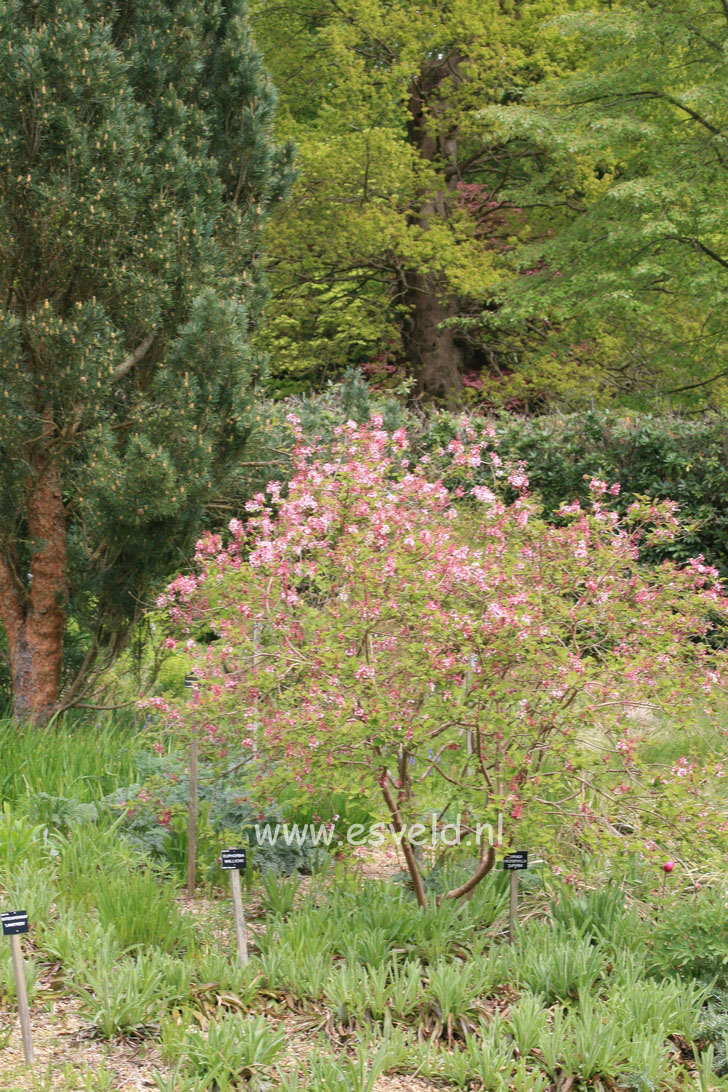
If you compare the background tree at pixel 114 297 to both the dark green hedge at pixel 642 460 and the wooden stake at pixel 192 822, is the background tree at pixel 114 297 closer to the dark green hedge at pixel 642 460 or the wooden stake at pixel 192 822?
the wooden stake at pixel 192 822

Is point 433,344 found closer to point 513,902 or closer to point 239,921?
point 513,902

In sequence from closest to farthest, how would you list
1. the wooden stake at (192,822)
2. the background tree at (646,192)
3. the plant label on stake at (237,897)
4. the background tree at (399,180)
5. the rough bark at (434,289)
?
the plant label on stake at (237,897) < the wooden stake at (192,822) < the background tree at (646,192) < the background tree at (399,180) < the rough bark at (434,289)

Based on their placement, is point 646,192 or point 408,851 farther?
point 646,192

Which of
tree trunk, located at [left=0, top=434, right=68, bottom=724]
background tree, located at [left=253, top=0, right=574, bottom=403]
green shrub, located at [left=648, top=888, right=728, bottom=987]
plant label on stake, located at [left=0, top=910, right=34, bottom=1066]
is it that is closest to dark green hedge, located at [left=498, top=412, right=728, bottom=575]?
background tree, located at [left=253, top=0, right=574, bottom=403]

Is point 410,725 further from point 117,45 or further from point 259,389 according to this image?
point 117,45

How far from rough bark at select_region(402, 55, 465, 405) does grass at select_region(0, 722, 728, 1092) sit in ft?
45.9

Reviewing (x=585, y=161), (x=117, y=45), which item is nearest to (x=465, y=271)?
(x=585, y=161)

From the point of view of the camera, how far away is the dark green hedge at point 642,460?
10828mm

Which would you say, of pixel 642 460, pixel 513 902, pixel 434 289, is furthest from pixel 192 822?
pixel 434 289

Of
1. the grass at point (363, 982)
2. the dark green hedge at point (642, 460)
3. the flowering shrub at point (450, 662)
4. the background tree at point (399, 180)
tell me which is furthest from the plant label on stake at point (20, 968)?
the background tree at point (399, 180)

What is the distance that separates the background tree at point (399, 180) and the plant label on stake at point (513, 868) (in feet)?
42.2

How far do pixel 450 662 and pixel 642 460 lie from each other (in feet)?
26.1

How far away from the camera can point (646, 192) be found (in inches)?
492

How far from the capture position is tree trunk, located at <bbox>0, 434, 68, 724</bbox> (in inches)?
268
